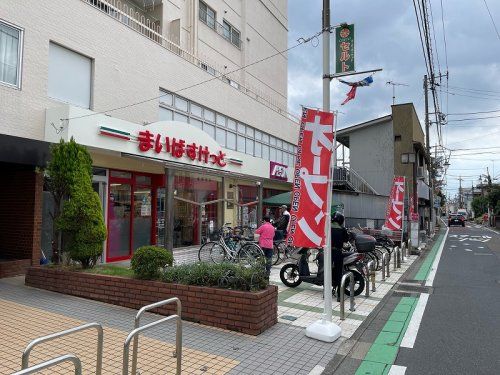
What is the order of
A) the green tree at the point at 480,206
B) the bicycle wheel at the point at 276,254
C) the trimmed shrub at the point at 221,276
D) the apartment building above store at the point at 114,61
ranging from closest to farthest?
the trimmed shrub at the point at 221,276 → the apartment building above store at the point at 114,61 → the bicycle wheel at the point at 276,254 → the green tree at the point at 480,206

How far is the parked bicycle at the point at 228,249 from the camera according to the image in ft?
39.3

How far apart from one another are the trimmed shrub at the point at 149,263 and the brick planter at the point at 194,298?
172 mm

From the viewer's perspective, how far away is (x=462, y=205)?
11194 cm

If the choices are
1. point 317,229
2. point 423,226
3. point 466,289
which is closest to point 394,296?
point 466,289

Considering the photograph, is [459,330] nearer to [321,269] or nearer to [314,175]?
[321,269]

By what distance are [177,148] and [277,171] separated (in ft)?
34.7

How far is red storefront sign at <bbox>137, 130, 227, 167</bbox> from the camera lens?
12.0 meters

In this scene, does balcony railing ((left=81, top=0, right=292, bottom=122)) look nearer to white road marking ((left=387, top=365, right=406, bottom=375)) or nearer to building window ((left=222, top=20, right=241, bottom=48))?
building window ((left=222, top=20, right=241, bottom=48))

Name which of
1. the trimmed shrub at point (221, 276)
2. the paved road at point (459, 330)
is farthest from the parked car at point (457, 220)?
the trimmed shrub at point (221, 276)

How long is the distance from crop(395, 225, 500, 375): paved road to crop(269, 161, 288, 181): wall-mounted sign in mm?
11711

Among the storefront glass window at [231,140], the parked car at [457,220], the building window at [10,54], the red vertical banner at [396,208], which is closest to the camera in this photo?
the building window at [10,54]

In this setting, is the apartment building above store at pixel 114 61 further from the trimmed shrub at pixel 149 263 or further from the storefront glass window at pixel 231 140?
the trimmed shrub at pixel 149 263

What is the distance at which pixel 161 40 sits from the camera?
17.6 meters

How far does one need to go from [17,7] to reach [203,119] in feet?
28.7
